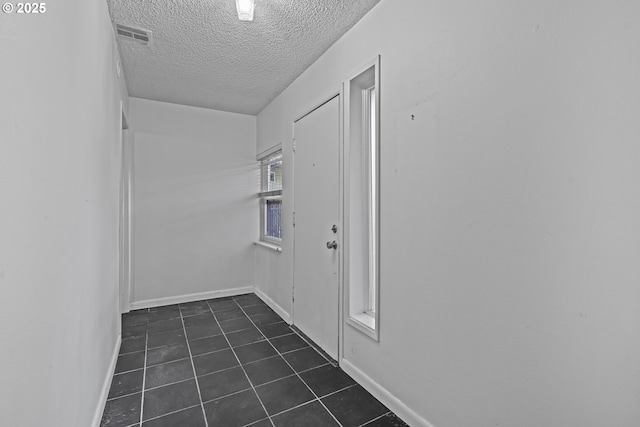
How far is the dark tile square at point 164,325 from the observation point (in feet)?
9.93

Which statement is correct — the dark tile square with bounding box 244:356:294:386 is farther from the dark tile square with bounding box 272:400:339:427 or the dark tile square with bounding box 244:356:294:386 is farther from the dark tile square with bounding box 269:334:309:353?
the dark tile square with bounding box 272:400:339:427

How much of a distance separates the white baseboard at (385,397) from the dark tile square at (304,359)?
0.75ft

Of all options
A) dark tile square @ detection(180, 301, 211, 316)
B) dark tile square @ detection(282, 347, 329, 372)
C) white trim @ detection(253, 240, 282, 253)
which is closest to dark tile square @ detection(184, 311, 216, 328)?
dark tile square @ detection(180, 301, 211, 316)

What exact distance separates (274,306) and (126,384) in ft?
5.56

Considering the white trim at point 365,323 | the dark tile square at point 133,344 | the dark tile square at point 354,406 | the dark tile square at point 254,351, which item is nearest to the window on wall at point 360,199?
the white trim at point 365,323

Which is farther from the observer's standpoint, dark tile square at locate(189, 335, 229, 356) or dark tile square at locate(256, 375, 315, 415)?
dark tile square at locate(189, 335, 229, 356)

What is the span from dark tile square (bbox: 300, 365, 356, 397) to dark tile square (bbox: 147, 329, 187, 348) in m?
1.31

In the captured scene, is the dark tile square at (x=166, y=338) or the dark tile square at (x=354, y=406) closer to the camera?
the dark tile square at (x=354, y=406)

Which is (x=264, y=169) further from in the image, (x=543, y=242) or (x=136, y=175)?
(x=543, y=242)

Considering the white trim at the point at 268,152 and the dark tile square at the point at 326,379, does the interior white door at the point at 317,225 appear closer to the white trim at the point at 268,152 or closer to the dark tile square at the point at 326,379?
the dark tile square at the point at 326,379

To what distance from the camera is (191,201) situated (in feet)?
13.0

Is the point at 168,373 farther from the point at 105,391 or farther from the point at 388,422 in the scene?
the point at 388,422

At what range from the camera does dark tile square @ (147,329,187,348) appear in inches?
108

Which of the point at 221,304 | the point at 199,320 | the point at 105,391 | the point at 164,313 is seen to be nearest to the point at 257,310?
the point at 221,304
